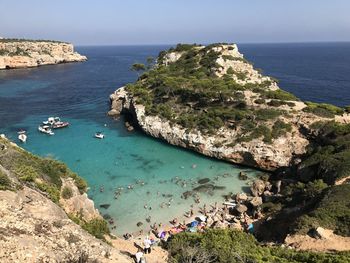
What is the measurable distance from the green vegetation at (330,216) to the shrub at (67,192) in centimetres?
1658

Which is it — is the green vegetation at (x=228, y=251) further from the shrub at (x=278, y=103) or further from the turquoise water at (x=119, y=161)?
the shrub at (x=278, y=103)

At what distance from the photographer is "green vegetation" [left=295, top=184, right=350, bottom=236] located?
23078 mm

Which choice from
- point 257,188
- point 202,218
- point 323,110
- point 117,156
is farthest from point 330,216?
point 117,156

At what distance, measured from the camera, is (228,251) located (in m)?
19.0

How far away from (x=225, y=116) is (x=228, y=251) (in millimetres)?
30876

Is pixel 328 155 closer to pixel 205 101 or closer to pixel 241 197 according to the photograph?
pixel 241 197

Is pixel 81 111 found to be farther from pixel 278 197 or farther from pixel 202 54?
pixel 278 197

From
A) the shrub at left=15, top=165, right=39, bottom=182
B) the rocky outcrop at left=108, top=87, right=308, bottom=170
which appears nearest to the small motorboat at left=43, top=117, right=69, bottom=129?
the rocky outcrop at left=108, top=87, right=308, bottom=170

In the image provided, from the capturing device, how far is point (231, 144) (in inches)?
1742

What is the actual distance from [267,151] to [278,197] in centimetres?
963

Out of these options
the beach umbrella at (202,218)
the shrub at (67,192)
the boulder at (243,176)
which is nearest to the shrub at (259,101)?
the boulder at (243,176)

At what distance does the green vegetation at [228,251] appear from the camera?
18125mm

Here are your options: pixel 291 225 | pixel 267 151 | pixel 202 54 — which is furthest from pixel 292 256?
pixel 202 54

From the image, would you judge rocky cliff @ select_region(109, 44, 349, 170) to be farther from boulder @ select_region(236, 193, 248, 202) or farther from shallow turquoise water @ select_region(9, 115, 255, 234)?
boulder @ select_region(236, 193, 248, 202)
